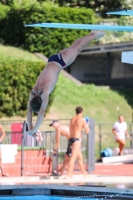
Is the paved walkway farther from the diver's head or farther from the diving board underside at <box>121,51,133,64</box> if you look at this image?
the diver's head

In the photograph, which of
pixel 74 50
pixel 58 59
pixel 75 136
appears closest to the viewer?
pixel 58 59

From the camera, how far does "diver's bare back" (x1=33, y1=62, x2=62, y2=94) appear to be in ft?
28.4

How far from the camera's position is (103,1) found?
40.4 m

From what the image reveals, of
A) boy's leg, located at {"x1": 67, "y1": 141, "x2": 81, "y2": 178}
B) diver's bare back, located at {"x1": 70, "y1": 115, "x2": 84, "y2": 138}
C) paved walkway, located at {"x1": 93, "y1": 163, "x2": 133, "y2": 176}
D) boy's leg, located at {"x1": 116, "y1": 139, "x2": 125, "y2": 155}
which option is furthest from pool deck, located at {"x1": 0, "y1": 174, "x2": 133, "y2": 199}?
boy's leg, located at {"x1": 116, "y1": 139, "x2": 125, "y2": 155}

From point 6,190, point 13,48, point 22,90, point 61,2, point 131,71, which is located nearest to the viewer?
point 6,190

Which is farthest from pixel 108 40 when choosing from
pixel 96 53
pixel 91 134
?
pixel 91 134

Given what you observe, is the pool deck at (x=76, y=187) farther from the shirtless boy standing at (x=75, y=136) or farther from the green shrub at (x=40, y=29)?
the green shrub at (x=40, y=29)

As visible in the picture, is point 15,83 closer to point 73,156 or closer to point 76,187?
point 73,156

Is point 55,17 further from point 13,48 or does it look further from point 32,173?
point 32,173

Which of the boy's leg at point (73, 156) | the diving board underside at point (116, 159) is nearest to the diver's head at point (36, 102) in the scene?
the boy's leg at point (73, 156)

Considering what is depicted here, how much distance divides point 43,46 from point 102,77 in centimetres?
396

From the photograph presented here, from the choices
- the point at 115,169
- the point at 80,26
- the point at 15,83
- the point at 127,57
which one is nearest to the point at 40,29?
the point at 15,83

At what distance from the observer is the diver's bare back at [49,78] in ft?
28.4

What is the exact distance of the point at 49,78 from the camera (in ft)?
28.4
